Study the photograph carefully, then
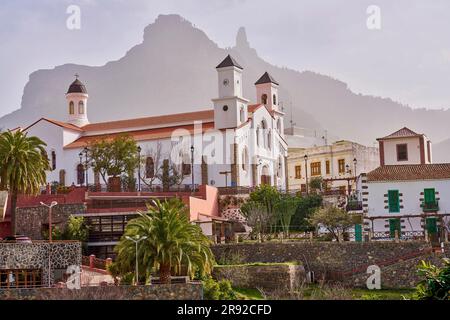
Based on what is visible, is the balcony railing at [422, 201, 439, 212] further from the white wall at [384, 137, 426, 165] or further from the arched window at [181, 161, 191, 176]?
Result: the arched window at [181, 161, 191, 176]

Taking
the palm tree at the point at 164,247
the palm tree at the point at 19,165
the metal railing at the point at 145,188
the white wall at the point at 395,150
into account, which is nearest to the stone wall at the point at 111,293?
the palm tree at the point at 164,247

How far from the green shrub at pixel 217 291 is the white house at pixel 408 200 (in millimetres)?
12140

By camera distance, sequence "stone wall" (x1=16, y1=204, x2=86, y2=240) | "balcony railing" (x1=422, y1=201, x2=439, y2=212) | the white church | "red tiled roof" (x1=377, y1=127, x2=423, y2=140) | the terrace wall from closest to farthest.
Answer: the terrace wall, "balcony railing" (x1=422, y1=201, x2=439, y2=212), "stone wall" (x1=16, y1=204, x2=86, y2=240), "red tiled roof" (x1=377, y1=127, x2=423, y2=140), the white church

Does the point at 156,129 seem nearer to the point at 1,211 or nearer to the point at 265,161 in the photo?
the point at 265,161

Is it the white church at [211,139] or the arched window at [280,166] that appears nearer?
the white church at [211,139]

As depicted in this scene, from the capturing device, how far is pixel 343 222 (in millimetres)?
42938

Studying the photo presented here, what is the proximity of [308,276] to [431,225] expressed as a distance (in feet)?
26.6

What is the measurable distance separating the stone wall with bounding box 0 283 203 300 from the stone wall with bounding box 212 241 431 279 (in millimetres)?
12991

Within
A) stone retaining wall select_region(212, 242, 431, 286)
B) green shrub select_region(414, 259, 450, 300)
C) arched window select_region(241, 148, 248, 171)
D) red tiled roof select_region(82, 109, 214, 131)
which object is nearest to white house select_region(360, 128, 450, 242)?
stone retaining wall select_region(212, 242, 431, 286)

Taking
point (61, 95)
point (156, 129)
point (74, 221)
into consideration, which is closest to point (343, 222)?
point (74, 221)

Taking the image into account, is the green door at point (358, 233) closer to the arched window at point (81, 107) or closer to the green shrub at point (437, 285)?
the green shrub at point (437, 285)

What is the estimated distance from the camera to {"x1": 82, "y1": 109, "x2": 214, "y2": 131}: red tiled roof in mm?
61344

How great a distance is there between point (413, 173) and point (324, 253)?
24.7 feet

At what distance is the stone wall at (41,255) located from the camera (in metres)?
33.2
